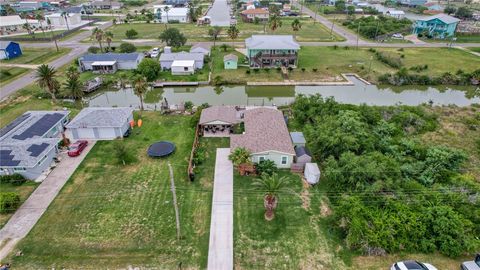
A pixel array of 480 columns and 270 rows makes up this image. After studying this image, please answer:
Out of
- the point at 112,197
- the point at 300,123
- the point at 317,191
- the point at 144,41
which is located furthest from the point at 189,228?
the point at 144,41

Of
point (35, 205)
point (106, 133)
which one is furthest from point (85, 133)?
point (35, 205)

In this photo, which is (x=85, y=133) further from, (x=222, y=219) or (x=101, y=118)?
(x=222, y=219)

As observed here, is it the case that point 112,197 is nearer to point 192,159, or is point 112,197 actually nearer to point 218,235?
point 192,159

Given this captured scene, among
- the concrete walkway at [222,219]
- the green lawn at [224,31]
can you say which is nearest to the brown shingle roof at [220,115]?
the concrete walkway at [222,219]

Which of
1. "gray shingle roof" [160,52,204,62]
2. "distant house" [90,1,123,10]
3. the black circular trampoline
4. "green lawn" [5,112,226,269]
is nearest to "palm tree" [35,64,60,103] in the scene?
"green lawn" [5,112,226,269]

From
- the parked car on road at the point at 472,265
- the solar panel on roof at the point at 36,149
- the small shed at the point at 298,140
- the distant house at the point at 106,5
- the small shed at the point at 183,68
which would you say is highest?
the distant house at the point at 106,5

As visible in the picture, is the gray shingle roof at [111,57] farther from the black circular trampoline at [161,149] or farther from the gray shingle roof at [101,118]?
the black circular trampoline at [161,149]
